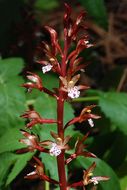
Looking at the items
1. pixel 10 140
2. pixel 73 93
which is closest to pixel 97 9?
pixel 10 140

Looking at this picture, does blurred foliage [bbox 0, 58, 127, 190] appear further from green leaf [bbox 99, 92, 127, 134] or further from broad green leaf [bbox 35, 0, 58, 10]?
broad green leaf [bbox 35, 0, 58, 10]

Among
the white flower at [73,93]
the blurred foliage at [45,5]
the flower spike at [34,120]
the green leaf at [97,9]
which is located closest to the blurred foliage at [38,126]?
the green leaf at [97,9]

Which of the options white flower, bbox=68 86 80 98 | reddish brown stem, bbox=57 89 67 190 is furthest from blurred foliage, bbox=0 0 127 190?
white flower, bbox=68 86 80 98

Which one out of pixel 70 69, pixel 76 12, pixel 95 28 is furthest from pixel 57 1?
pixel 70 69

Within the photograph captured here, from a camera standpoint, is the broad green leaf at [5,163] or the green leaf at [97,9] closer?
the broad green leaf at [5,163]

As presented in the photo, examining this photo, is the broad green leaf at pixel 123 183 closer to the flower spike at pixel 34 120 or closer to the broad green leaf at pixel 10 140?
the broad green leaf at pixel 10 140

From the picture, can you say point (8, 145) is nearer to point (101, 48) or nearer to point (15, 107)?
point (15, 107)
